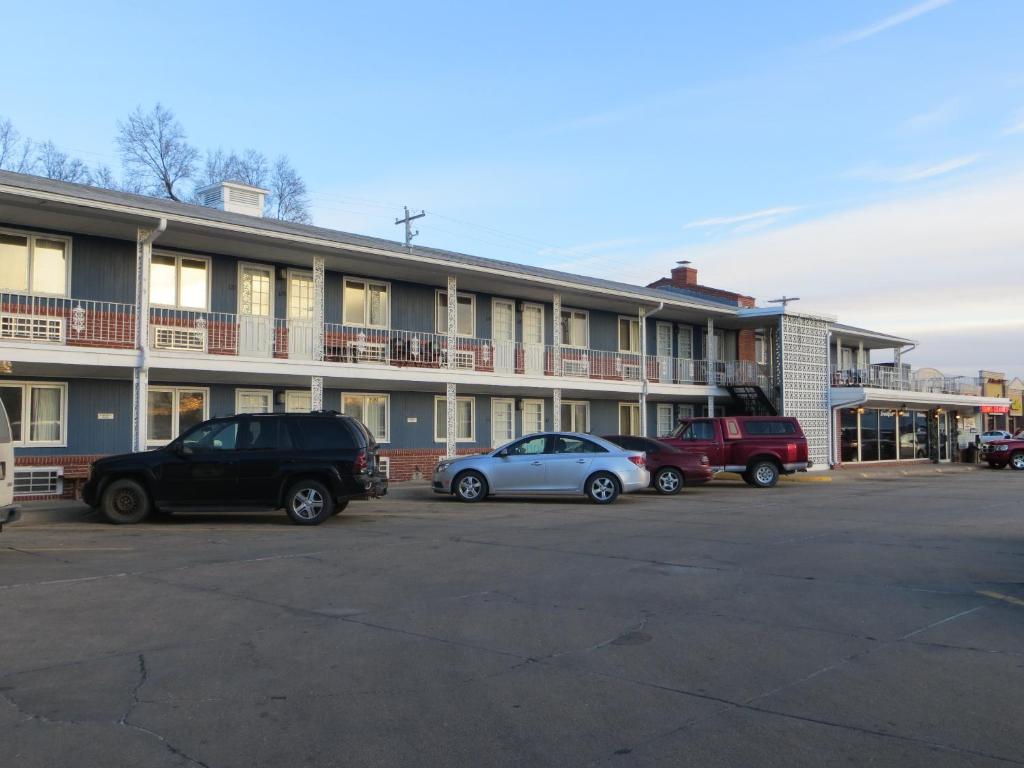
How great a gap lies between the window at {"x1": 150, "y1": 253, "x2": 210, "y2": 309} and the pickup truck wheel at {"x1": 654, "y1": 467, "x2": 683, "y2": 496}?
1160 centimetres

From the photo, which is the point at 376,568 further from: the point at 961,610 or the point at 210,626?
the point at 961,610

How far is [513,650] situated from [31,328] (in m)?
15.3

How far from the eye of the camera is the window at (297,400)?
942 inches

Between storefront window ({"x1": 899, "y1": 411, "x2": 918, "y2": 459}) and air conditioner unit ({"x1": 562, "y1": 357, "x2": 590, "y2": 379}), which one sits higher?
air conditioner unit ({"x1": 562, "y1": 357, "x2": 590, "y2": 379})

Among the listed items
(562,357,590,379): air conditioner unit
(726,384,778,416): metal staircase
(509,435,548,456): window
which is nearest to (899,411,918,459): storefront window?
(726,384,778,416): metal staircase

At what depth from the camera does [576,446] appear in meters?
19.7

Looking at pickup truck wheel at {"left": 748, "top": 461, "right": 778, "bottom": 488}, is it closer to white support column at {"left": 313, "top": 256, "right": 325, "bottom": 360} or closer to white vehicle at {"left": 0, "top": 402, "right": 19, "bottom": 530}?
white support column at {"left": 313, "top": 256, "right": 325, "bottom": 360}

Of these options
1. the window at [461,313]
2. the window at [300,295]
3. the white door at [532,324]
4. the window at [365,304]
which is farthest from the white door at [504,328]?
the window at [300,295]

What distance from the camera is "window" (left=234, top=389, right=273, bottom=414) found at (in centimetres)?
2303

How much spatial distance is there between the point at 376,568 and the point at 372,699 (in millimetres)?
5164

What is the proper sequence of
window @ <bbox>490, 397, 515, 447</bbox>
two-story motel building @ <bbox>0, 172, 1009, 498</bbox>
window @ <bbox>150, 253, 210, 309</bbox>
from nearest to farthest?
two-story motel building @ <bbox>0, 172, 1009, 498</bbox> < window @ <bbox>150, 253, 210, 309</bbox> < window @ <bbox>490, 397, 515, 447</bbox>

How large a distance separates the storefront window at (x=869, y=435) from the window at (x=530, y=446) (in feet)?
73.6

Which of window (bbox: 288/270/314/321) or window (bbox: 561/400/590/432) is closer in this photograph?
window (bbox: 288/270/314/321)

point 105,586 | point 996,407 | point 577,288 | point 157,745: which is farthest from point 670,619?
point 996,407
